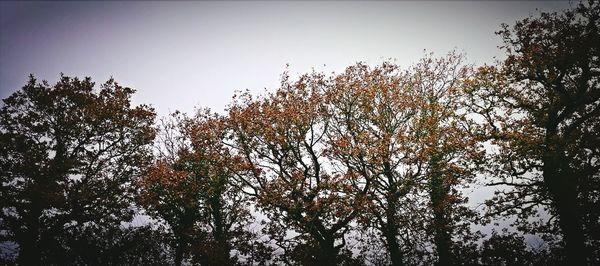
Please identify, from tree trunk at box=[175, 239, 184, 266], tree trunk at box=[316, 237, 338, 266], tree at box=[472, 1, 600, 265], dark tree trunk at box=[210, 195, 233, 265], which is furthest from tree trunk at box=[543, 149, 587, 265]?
tree trunk at box=[175, 239, 184, 266]

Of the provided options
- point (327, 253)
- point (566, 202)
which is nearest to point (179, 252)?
point (327, 253)

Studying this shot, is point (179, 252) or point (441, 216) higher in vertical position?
point (441, 216)

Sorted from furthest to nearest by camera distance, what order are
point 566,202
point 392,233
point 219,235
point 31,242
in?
point 219,235, point 31,242, point 392,233, point 566,202

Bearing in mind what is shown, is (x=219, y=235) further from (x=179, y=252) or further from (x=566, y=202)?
(x=566, y=202)

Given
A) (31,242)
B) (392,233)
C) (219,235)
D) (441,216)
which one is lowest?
(31,242)

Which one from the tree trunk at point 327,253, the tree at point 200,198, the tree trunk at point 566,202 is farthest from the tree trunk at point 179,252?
the tree trunk at point 566,202

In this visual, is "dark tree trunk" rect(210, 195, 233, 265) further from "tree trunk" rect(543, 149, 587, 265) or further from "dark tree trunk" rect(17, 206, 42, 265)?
"tree trunk" rect(543, 149, 587, 265)

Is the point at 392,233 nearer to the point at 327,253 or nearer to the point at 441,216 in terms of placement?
the point at 441,216

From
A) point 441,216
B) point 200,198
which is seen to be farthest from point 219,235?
point 441,216

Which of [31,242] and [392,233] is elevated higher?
[392,233]

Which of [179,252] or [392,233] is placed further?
[179,252]

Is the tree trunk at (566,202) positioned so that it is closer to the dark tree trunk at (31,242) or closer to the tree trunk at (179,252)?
the tree trunk at (179,252)

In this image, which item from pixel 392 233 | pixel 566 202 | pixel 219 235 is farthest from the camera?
pixel 219 235

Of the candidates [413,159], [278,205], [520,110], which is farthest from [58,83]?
[520,110]
